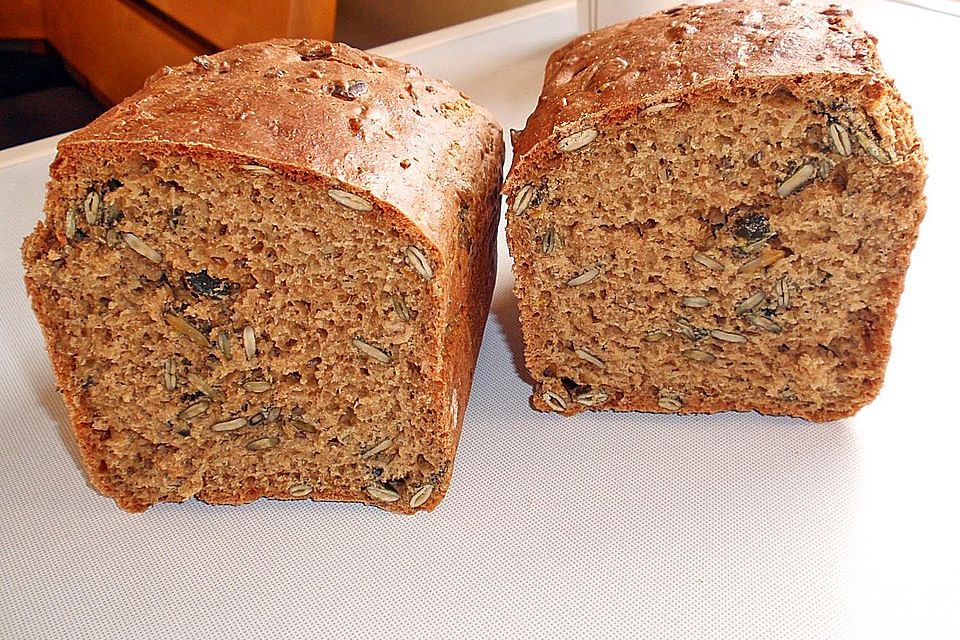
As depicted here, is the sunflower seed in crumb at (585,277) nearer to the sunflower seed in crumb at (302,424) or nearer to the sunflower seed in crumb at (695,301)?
the sunflower seed in crumb at (695,301)

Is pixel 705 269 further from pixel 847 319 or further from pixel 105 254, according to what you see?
pixel 105 254

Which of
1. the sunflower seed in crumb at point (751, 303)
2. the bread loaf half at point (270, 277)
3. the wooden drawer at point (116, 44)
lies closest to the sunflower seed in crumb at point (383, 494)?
the bread loaf half at point (270, 277)

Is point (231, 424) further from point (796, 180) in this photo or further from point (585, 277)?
point (796, 180)

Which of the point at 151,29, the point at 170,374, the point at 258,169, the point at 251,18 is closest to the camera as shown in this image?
the point at 258,169

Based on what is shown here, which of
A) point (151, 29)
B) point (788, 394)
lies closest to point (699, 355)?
point (788, 394)

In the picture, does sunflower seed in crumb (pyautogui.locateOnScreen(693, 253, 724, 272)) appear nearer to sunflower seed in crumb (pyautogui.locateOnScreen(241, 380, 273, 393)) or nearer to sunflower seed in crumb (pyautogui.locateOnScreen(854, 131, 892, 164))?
sunflower seed in crumb (pyautogui.locateOnScreen(854, 131, 892, 164))

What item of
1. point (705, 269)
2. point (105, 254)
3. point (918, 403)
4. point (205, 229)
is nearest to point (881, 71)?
point (705, 269)
